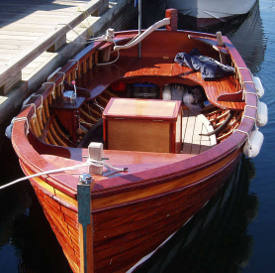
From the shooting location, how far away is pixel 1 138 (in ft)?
19.8

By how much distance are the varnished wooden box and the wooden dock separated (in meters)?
1.61

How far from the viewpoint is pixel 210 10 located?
14820 mm

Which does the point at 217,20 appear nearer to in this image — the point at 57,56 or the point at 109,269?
the point at 57,56

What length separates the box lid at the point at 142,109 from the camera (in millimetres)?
4906

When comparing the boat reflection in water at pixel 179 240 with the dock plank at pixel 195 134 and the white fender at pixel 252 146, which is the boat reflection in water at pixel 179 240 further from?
the white fender at pixel 252 146

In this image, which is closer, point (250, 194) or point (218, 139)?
point (218, 139)

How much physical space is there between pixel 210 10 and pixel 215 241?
34.7 feet

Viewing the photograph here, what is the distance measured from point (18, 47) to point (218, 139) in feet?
12.1

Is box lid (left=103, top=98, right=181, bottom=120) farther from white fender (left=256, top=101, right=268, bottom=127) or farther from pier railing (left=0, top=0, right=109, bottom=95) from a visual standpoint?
pier railing (left=0, top=0, right=109, bottom=95)

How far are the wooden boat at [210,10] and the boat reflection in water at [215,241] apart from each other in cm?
946

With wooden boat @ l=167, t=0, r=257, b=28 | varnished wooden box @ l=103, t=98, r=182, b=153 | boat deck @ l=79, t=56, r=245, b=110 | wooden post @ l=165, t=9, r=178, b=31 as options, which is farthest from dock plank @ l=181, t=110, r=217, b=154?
wooden boat @ l=167, t=0, r=257, b=28

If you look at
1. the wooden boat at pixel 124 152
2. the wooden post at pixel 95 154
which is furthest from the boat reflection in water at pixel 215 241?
the wooden post at pixel 95 154

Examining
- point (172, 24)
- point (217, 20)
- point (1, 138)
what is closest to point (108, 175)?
point (1, 138)

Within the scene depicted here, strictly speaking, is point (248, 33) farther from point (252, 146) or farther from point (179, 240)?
point (179, 240)
